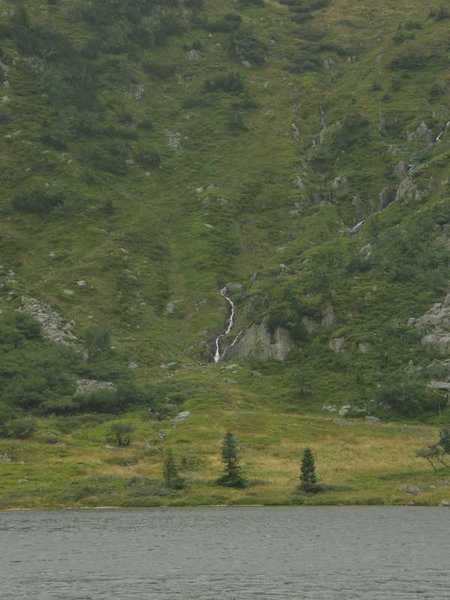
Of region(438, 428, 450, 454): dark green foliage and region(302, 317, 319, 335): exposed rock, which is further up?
region(302, 317, 319, 335): exposed rock

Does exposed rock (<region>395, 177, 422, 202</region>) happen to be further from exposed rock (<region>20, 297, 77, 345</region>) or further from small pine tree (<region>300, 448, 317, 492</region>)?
small pine tree (<region>300, 448, 317, 492</region>)

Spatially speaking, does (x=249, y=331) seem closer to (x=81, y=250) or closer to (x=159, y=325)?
(x=159, y=325)

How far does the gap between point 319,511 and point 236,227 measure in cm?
11341

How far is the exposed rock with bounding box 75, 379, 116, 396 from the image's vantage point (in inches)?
5379

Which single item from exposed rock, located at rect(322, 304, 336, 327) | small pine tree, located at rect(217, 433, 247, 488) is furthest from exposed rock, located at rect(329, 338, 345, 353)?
small pine tree, located at rect(217, 433, 247, 488)

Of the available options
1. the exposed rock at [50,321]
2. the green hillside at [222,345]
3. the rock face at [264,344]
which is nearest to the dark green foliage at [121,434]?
the green hillside at [222,345]

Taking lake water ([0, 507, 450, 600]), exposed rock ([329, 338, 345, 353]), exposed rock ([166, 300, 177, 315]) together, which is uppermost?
exposed rock ([166, 300, 177, 315])

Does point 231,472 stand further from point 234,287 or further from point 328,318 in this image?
point 234,287

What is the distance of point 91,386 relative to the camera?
139 meters

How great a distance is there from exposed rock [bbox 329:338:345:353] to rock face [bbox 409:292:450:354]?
11.5 metres

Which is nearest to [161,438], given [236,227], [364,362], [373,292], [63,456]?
[63,456]

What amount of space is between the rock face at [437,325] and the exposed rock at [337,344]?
11460mm

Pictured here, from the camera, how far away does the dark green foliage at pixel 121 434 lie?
4599 inches

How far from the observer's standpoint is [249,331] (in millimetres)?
154625
